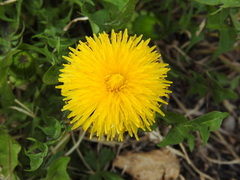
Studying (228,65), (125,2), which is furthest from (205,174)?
(125,2)

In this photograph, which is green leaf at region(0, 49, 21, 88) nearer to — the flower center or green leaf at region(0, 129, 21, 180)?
green leaf at region(0, 129, 21, 180)

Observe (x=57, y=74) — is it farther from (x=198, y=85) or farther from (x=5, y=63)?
(x=198, y=85)

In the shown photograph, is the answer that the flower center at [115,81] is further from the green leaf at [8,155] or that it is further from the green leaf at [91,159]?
the green leaf at [91,159]

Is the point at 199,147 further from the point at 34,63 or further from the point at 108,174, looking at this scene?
the point at 34,63

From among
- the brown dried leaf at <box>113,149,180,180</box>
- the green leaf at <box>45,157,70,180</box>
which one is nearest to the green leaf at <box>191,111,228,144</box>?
the brown dried leaf at <box>113,149,180,180</box>

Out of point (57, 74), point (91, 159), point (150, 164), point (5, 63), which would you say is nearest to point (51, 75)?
point (57, 74)

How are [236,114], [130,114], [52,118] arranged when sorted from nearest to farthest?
[130,114] → [52,118] → [236,114]
